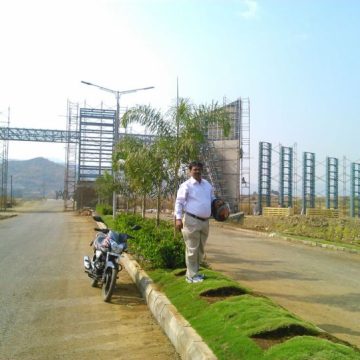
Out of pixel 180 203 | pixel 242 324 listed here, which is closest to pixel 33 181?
pixel 180 203

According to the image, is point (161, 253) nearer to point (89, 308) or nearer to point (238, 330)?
point (89, 308)

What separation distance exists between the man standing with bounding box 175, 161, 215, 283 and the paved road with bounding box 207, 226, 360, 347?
1541 millimetres

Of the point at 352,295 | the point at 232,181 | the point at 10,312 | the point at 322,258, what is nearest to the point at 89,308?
the point at 10,312

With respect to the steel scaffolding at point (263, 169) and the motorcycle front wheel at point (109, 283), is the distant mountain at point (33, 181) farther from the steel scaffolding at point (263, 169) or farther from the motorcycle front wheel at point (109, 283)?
the motorcycle front wheel at point (109, 283)

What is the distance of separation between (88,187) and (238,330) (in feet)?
167

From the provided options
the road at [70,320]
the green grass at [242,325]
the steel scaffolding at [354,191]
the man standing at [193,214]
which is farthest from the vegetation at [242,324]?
the steel scaffolding at [354,191]

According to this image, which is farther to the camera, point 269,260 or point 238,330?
point 269,260

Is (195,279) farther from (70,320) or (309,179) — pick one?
(309,179)

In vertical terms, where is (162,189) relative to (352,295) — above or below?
above

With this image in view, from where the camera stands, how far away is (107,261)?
25.6ft

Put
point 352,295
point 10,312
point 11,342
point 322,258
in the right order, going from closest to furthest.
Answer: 1. point 11,342
2. point 10,312
3. point 352,295
4. point 322,258

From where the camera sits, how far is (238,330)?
485cm

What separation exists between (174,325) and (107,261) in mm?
2458

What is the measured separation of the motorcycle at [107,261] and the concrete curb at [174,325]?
549 mm
